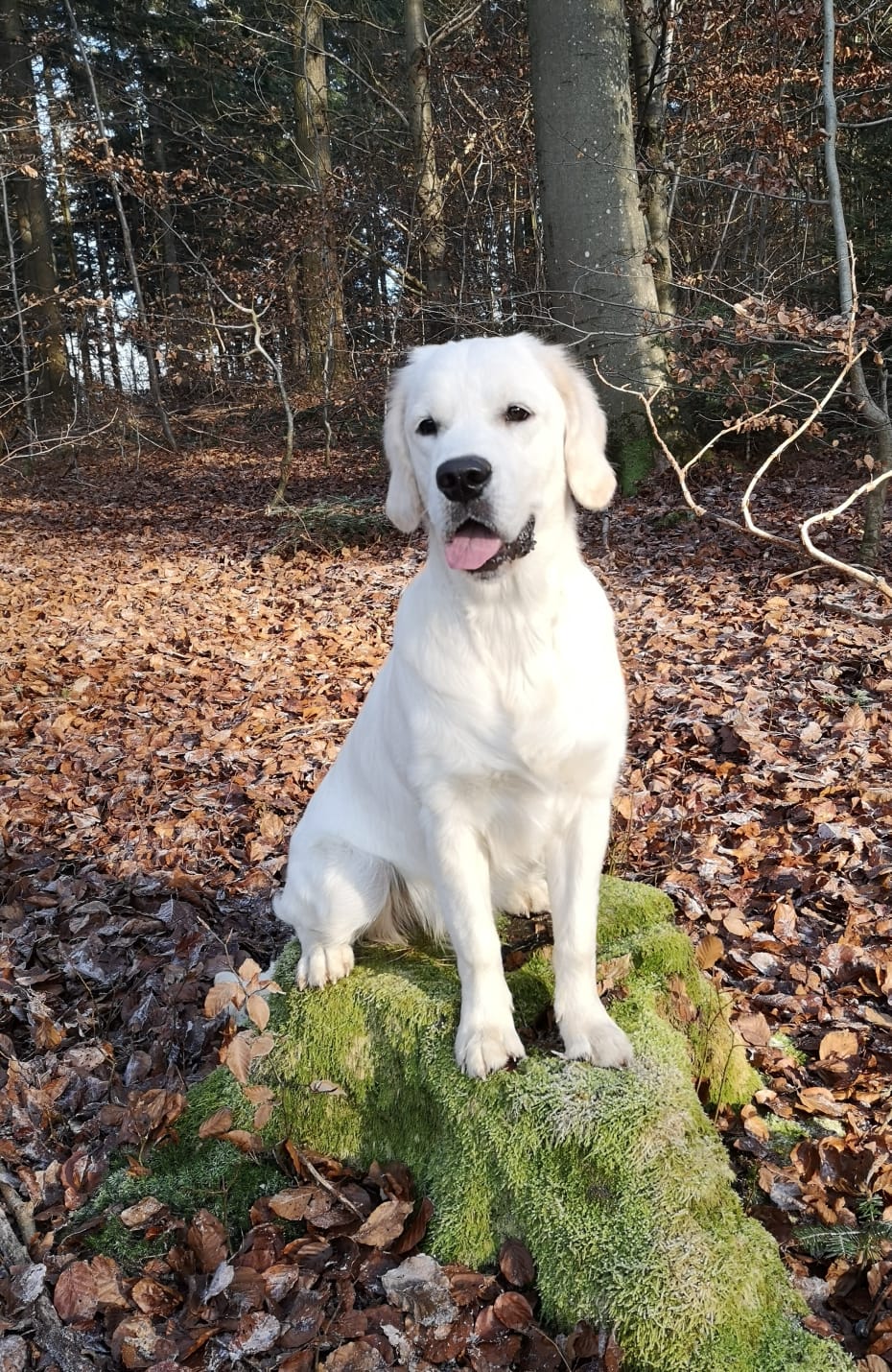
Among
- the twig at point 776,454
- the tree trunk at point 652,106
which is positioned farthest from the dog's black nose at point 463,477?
the tree trunk at point 652,106

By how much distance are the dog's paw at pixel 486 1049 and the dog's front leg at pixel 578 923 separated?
0.14 m

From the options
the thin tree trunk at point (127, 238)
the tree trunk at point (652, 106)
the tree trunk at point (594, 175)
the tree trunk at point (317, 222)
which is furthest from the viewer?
the thin tree trunk at point (127, 238)

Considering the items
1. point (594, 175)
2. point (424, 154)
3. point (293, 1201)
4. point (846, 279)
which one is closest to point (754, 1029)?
point (293, 1201)

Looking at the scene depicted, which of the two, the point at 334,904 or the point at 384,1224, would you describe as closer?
the point at 384,1224

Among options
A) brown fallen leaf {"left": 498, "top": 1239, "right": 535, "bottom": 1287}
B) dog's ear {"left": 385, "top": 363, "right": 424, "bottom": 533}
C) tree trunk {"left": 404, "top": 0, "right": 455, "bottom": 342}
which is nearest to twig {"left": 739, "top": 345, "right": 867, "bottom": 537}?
dog's ear {"left": 385, "top": 363, "right": 424, "bottom": 533}

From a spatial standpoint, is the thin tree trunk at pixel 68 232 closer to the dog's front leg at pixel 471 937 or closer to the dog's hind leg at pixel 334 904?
the dog's hind leg at pixel 334 904

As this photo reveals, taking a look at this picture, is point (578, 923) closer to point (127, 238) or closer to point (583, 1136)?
point (583, 1136)

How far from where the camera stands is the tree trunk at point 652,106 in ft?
32.5

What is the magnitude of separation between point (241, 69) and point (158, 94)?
15.7ft

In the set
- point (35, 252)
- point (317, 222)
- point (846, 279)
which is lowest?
point (846, 279)

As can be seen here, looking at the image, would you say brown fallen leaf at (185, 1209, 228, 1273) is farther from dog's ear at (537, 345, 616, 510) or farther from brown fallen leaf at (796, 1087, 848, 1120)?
dog's ear at (537, 345, 616, 510)

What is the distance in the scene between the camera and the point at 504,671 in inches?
94.0

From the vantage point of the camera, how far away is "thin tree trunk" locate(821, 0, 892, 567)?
556 centimetres

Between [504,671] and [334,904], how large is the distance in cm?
88
